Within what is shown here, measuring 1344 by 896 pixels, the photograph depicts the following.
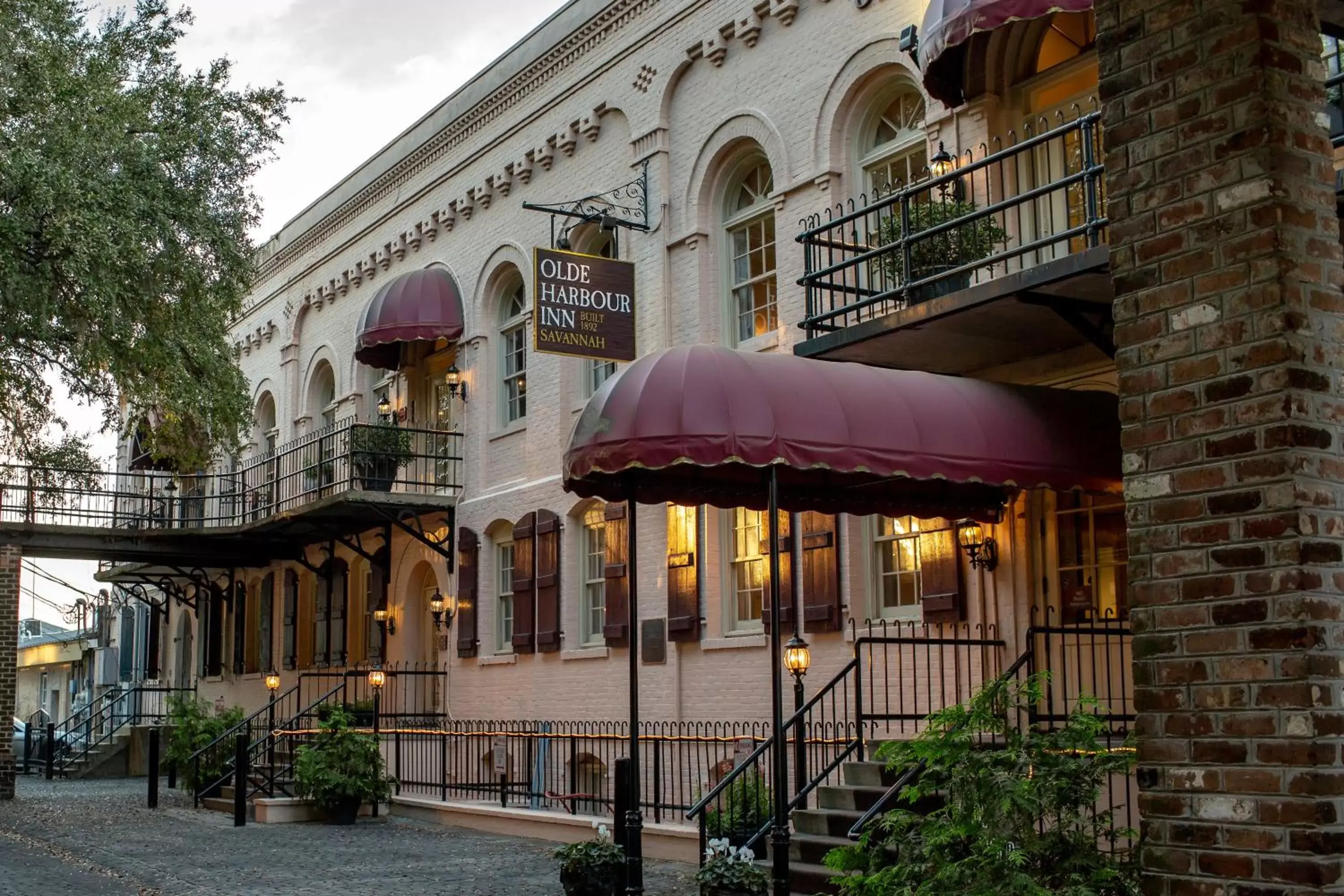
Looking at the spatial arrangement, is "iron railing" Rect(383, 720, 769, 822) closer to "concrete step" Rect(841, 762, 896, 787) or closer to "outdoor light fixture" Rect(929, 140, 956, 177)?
"concrete step" Rect(841, 762, 896, 787)

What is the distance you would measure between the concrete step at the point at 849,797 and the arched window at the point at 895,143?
5814 mm

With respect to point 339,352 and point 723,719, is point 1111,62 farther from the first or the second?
point 339,352

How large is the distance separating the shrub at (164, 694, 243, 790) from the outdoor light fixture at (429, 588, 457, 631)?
141 inches

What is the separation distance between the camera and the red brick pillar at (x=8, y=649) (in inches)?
884

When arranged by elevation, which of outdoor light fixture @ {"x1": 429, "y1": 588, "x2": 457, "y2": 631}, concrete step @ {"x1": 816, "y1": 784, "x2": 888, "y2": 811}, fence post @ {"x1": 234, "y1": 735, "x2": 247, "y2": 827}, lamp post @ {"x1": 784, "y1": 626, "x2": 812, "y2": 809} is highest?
outdoor light fixture @ {"x1": 429, "y1": 588, "x2": 457, "y2": 631}

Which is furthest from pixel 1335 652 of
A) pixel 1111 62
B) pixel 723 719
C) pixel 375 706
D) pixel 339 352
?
pixel 339 352

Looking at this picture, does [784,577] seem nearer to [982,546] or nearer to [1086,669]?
[982,546]

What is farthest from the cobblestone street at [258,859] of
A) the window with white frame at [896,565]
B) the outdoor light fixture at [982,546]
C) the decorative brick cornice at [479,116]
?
the decorative brick cornice at [479,116]

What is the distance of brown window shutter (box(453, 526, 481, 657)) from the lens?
837 inches

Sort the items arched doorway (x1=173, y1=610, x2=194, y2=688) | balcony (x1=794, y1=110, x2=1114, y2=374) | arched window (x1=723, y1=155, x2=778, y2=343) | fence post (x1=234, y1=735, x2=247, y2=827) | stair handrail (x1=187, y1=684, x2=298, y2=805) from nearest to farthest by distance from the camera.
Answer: balcony (x1=794, y1=110, x2=1114, y2=374) → arched window (x1=723, y1=155, x2=778, y2=343) → fence post (x1=234, y1=735, x2=247, y2=827) → stair handrail (x1=187, y1=684, x2=298, y2=805) → arched doorway (x1=173, y1=610, x2=194, y2=688)

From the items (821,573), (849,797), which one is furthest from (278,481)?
(849,797)

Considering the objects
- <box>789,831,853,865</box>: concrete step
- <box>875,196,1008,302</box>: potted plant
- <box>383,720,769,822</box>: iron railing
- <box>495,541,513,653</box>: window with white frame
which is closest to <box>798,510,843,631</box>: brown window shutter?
<box>383,720,769,822</box>: iron railing

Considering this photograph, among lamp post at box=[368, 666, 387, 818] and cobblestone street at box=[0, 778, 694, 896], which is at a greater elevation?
lamp post at box=[368, 666, 387, 818]

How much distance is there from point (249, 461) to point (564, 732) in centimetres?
1463
